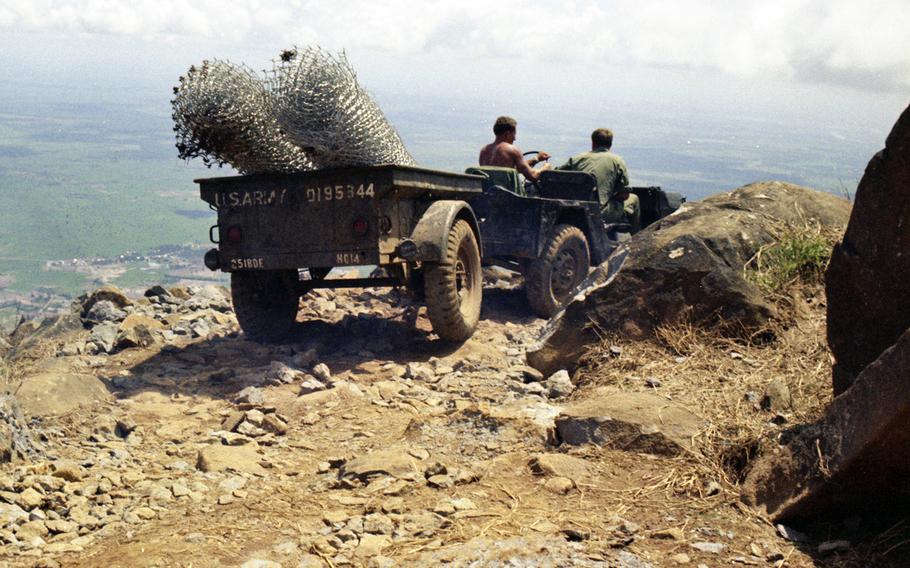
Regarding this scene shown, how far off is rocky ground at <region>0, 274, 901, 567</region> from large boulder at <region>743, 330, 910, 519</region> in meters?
0.13

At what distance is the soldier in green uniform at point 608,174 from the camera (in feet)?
35.4

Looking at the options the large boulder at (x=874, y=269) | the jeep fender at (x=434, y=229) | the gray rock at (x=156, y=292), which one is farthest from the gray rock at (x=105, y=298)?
the large boulder at (x=874, y=269)

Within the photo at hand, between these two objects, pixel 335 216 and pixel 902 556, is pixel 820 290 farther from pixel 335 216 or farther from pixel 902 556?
pixel 335 216

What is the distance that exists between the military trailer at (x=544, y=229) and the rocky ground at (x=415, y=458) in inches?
99.3

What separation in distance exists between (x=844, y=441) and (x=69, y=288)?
8227cm

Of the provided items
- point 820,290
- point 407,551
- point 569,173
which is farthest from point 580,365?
point 569,173

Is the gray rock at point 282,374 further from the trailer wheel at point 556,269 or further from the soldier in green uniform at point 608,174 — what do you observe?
the soldier in green uniform at point 608,174

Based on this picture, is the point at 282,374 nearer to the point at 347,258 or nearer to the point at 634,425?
the point at 347,258

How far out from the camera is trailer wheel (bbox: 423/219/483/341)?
311 inches

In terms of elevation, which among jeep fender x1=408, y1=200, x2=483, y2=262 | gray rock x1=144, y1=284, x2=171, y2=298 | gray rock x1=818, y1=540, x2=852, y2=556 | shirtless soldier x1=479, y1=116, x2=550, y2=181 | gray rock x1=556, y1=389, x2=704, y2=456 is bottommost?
gray rock x1=144, y1=284, x2=171, y2=298

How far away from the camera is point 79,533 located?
3.93 m

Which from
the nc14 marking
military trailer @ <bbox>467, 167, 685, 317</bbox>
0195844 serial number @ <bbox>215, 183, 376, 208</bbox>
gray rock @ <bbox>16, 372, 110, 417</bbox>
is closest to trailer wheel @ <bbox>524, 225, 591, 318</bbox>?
military trailer @ <bbox>467, 167, 685, 317</bbox>

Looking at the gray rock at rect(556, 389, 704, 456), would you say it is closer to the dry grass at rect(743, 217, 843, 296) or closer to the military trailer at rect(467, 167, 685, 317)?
the dry grass at rect(743, 217, 843, 296)

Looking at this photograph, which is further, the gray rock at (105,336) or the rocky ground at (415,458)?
the gray rock at (105,336)
